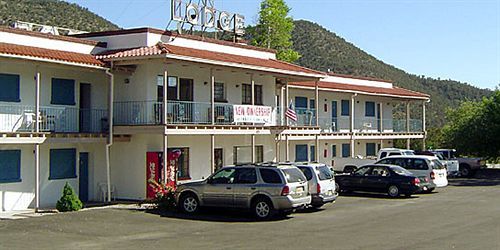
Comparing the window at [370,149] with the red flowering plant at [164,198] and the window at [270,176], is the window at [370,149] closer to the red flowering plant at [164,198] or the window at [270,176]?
the red flowering plant at [164,198]

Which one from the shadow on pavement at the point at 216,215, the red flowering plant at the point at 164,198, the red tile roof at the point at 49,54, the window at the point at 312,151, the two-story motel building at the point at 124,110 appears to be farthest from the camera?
the window at the point at 312,151

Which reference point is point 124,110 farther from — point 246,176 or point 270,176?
point 270,176

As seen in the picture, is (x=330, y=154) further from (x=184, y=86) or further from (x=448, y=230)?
(x=448, y=230)

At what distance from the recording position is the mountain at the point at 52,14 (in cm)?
6009

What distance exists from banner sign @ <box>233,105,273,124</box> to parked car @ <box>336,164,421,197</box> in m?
4.72

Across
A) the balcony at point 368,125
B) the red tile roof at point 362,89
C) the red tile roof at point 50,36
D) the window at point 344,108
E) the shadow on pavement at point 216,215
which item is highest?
the red tile roof at point 50,36

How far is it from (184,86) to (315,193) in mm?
9016

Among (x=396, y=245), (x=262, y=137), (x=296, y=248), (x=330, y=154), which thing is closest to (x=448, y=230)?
(x=396, y=245)

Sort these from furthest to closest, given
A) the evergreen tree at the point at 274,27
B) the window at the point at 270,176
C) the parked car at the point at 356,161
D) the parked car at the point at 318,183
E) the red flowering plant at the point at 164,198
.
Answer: the evergreen tree at the point at 274,27, the parked car at the point at 356,161, the red flowering plant at the point at 164,198, the parked car at the point at 318,183, the window at the point at 270,176

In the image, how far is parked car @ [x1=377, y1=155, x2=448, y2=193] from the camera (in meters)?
30.4

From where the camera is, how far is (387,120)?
47406mm

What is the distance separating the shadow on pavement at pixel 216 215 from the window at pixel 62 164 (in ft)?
15.4

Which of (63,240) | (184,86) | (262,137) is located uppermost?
(184,86)

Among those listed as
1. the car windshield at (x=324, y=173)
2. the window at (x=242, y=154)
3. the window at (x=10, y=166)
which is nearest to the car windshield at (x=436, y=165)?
the car windshield at (x=324, y=173)
